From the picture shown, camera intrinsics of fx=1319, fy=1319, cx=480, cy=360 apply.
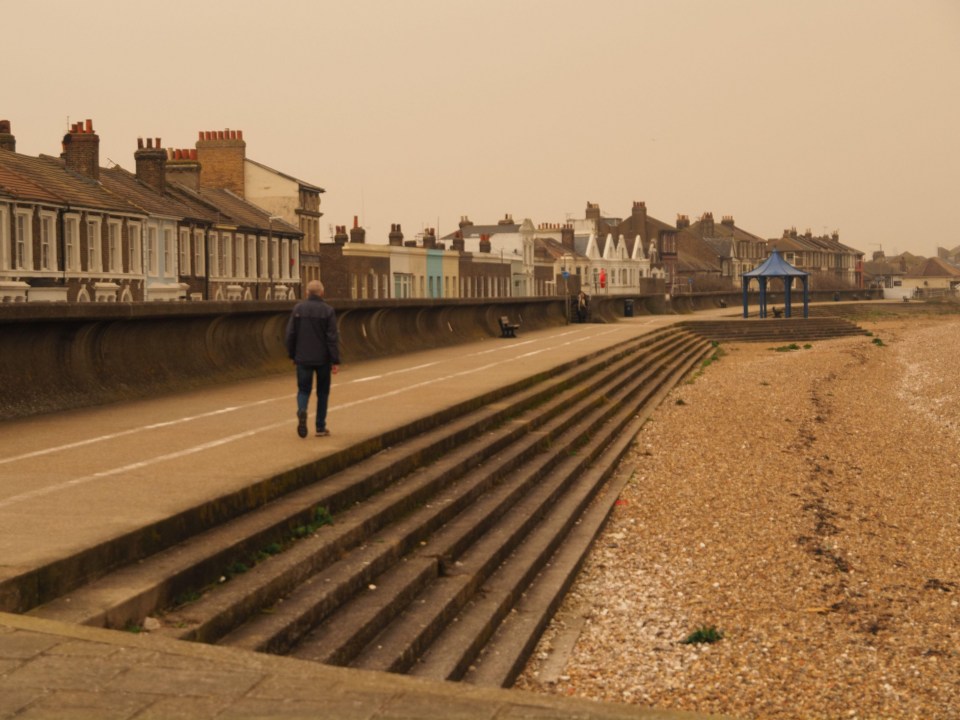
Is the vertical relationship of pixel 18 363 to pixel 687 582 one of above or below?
above

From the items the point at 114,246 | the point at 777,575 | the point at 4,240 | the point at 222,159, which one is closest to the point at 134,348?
the point at 777,575

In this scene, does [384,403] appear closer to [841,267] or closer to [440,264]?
[440,264]

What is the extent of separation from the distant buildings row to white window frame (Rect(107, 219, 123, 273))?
40mm

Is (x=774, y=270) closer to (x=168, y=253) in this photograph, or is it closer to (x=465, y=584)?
(x=168, y=253)

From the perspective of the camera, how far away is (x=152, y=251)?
156ft

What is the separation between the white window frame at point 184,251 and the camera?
50.3 meters

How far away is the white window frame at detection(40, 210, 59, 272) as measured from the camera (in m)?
40.0

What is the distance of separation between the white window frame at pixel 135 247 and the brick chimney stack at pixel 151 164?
4.76 m

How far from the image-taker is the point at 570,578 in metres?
9.99

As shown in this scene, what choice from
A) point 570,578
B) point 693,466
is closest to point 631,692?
point 570,578

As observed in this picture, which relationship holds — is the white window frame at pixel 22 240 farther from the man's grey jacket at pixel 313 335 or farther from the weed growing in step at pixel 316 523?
the weed growing in step at pixel 316 523

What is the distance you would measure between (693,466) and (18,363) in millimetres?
8355

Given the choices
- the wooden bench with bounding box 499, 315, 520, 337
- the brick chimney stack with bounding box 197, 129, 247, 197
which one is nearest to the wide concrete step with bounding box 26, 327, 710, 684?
the wooden bench with bounding box 499, 315, 520, 337

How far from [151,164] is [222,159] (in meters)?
15.4
